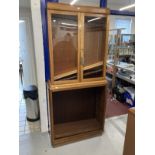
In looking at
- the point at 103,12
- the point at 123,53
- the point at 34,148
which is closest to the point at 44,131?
the point at 34,148

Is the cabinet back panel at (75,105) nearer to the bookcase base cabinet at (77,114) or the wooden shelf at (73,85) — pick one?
the bookcase base cabinet at (77,114)

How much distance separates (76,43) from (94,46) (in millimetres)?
336

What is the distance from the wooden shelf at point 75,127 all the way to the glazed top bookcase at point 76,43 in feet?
2.76

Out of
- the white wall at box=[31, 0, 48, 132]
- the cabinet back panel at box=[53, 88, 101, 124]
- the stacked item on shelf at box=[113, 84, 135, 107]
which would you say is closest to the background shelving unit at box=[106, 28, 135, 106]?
the stacked item on shelf at box=[113, 84, 135, 107]

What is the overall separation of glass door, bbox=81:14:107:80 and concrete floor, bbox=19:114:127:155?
1.03m

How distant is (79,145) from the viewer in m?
2.32

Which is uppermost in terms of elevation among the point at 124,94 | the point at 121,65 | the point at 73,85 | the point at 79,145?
the point at 121,65

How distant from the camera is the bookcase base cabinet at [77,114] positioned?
2.41 meters

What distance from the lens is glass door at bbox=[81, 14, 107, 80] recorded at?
2.17m

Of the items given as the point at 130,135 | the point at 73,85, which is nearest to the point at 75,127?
the point at 73,85

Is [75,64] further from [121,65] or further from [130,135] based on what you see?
[121,65]
